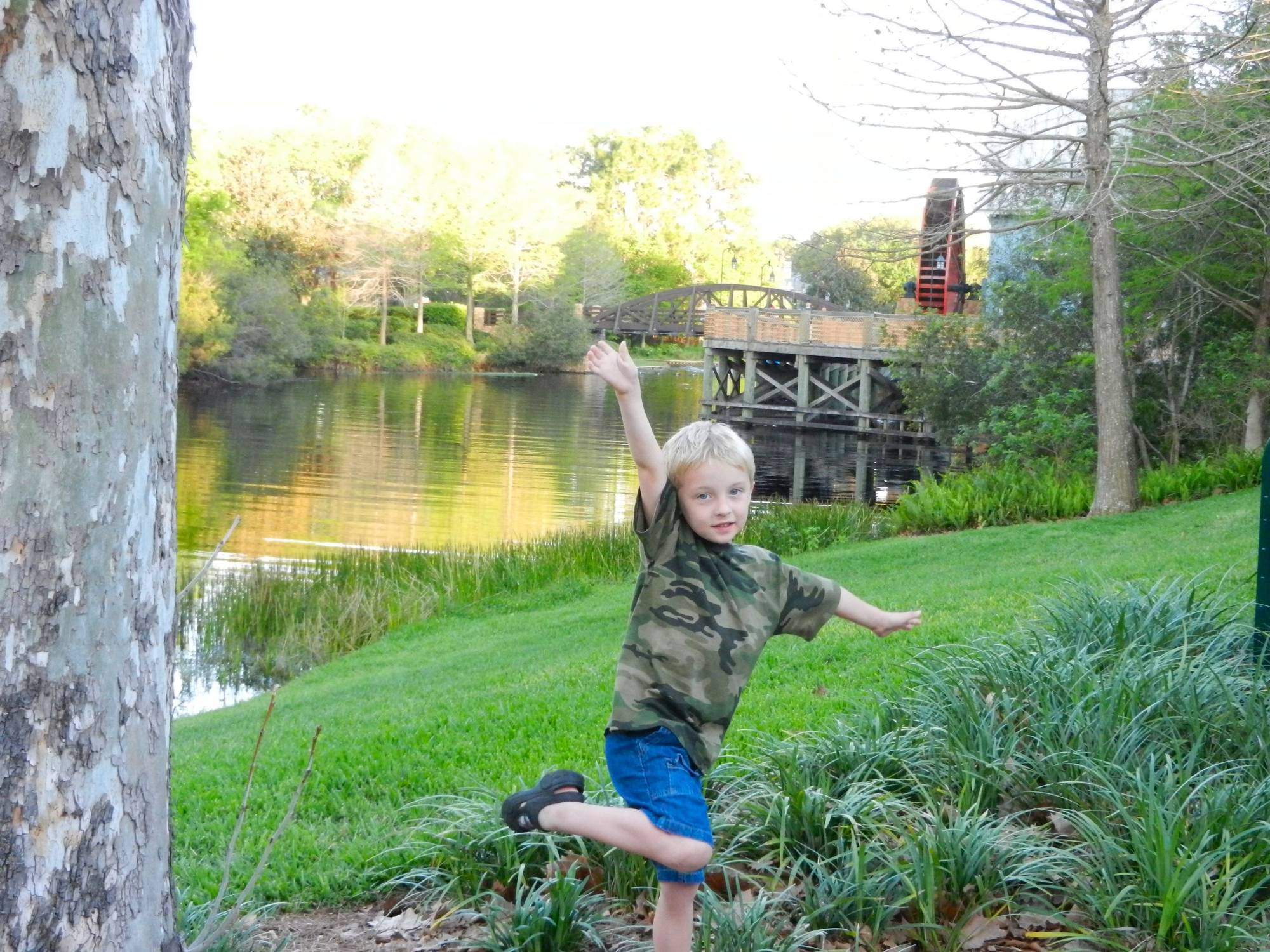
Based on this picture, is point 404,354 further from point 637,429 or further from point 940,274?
point 637,429

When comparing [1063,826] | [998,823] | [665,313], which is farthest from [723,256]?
[998,823]

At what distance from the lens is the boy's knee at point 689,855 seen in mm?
2912

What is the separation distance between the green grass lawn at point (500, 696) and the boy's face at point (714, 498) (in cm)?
165

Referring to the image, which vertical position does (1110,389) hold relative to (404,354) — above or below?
below

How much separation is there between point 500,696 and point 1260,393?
1237cm

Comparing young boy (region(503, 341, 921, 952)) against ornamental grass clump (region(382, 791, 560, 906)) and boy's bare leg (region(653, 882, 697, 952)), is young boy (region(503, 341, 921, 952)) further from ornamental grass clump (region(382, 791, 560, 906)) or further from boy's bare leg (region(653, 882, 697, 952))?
ornamental grass clump (region(382, 791, 560, 906))

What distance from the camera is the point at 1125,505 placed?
47.9ft

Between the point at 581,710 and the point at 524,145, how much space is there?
2731 inches

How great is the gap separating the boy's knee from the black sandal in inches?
10.6

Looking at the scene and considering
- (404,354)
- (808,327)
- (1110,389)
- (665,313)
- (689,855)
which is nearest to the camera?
(689,855)

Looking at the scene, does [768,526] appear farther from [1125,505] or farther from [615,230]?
[615,230]

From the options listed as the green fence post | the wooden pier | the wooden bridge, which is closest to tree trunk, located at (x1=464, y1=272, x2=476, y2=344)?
the wooden bridge

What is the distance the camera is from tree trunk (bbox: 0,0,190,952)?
90.4 inches

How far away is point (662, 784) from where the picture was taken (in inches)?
117
